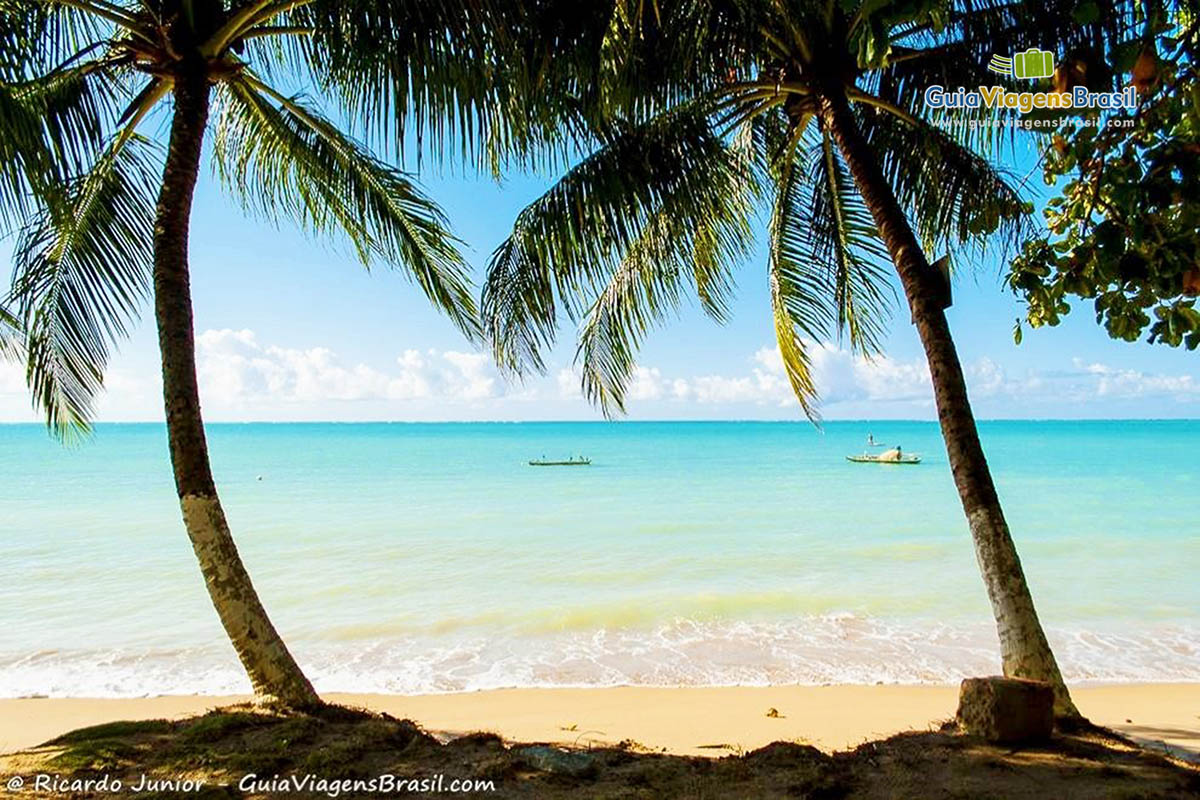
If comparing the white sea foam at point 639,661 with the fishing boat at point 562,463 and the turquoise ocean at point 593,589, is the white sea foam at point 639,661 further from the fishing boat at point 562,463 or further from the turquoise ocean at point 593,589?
the fishing boat at point 562,463

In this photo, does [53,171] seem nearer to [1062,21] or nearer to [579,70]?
[579,70]

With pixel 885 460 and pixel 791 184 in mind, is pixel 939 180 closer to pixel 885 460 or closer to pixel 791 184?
pixel 791 184

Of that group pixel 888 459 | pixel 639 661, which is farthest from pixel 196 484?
pixel 888 459

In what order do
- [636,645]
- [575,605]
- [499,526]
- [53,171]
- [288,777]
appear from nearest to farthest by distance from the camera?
[288,777] → [53,171] → [636,645] → [575,605] → [499,526]

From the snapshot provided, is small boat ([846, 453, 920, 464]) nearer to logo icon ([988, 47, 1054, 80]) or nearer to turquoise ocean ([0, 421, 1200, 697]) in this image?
turquoise ocean ([0, 421, 1200, 697])

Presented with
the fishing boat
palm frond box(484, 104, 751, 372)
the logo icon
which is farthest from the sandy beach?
the fishing boat

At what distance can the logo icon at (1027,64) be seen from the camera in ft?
13.2

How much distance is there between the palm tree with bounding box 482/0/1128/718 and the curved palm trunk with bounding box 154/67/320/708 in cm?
198

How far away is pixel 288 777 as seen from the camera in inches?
120

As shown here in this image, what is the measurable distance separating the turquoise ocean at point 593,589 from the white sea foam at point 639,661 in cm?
3

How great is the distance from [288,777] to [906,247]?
Result: 420 centimetres

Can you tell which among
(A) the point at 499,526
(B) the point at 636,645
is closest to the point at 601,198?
(B) the point at 636,645

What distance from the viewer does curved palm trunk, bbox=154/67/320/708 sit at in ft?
12.8

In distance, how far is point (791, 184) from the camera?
5980mm
